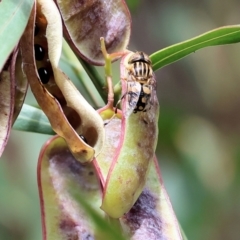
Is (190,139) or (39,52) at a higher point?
(39,52)

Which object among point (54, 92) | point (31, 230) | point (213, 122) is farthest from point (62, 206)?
point (213, 122)

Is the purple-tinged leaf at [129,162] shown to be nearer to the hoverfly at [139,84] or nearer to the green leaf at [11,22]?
the hoverfly at [139,84]

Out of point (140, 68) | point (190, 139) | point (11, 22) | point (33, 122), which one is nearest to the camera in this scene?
point (11, 22)

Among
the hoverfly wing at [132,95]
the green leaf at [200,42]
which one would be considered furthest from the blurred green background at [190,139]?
the hoverfly wing at [132,95]

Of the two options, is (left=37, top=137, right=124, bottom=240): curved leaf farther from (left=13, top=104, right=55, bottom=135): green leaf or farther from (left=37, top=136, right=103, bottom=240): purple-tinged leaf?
(left=13, top=104, right=55, bottom=135): green leaf

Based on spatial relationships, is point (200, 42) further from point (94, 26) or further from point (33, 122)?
point (33, 122)

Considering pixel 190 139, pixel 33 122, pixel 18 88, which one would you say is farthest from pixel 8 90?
pixel 190 139

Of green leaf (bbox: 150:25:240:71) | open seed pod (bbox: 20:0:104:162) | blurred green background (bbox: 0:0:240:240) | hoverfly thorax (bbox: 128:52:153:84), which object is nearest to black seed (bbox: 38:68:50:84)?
open seed pod (bbox: 20:0:104:162)
